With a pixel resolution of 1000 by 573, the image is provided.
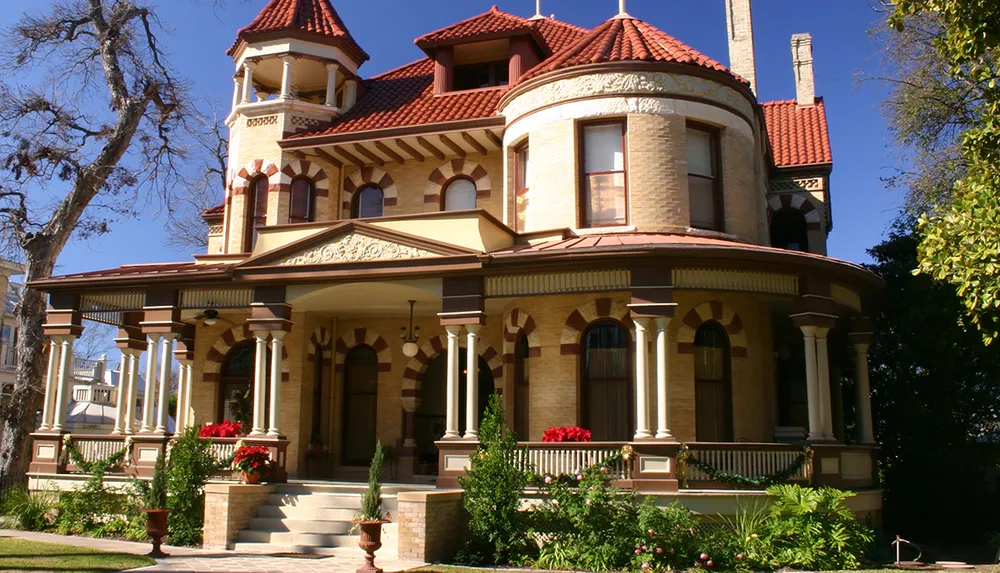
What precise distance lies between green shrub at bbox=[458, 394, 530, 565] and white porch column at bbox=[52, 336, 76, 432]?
31.8ft

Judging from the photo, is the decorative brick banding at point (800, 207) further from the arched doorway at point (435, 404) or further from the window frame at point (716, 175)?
the arched doorway at point (435, 404)

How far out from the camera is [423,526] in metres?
13.7

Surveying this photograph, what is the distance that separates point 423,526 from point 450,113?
10.9 m

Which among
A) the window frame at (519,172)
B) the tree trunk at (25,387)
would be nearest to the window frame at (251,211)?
the tree trunk at (25,387)

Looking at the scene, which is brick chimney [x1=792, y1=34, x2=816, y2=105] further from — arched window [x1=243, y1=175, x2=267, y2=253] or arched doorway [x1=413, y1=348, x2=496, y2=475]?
arched window [x1=243, y1=175, x2=267, y2=253]

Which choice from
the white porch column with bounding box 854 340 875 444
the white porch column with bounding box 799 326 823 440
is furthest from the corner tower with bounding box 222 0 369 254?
the white porch column with bounding box 854 340 875 444

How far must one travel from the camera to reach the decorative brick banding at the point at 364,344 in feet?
69.8

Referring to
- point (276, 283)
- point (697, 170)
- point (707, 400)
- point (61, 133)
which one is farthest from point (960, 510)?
point (61, 133)

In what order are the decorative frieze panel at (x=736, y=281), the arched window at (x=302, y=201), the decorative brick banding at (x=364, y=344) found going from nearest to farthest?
1. the decorative frieze panel at (x=736, y=281)
2. the decorative brick banding at (x=364, y=344)
3. the arched window at (x=302, y=201)

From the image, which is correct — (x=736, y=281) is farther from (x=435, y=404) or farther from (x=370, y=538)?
(x=435, y=404)

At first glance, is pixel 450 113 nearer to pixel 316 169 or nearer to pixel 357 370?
pixel 316 169

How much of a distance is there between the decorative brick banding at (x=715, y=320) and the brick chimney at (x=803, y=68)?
1118 cm

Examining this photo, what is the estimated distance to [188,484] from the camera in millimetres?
15828

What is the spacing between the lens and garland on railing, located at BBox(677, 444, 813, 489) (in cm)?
1462
